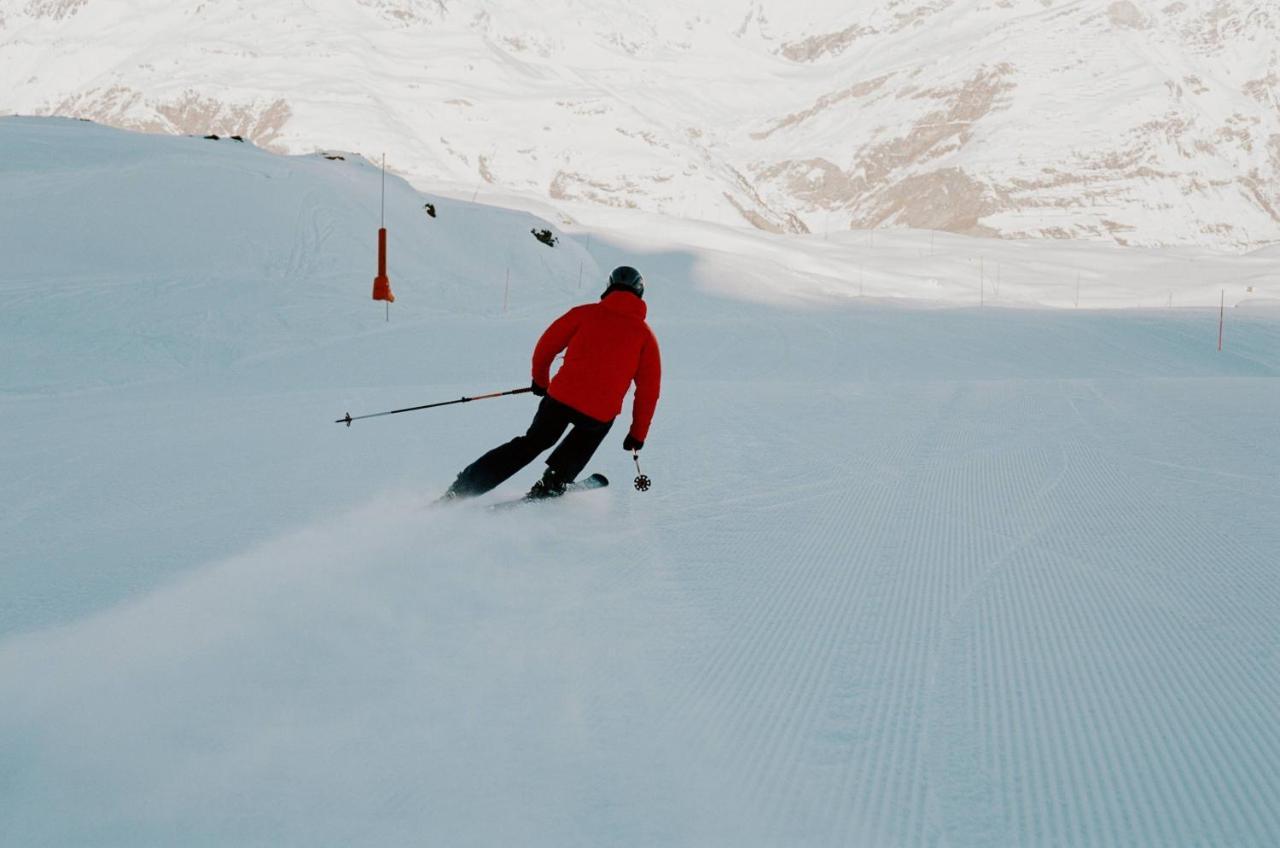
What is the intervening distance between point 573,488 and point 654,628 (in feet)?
7.89

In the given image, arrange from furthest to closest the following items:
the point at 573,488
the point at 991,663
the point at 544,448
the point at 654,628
Answer: 1. the point at 573,488
2. the point at 544,448
3. the point at 654,628
4. the point at 991,663

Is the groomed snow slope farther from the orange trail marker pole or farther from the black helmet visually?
the orange trail marker pole

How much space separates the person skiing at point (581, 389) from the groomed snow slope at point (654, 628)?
26 centimetres

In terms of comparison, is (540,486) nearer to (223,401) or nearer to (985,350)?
(223,401)

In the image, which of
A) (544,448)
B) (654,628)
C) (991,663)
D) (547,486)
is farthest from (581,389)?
(991,663)

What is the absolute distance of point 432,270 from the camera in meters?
20.4

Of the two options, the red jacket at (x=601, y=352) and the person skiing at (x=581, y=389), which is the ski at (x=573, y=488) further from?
the red jacket at (x=601, y=352)

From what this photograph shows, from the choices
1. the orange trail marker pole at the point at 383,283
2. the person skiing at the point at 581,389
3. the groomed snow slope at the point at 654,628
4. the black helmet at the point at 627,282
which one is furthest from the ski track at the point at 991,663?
the orange trail marker pole at the point at 383,283

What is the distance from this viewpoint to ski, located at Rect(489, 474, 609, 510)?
5418 mm

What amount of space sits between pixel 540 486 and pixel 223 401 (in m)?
5.22

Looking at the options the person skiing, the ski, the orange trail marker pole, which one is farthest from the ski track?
the orange trail marker pole

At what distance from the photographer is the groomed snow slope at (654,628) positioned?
245cm

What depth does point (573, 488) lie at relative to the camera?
5973mm

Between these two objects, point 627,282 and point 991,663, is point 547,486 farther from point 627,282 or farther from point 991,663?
point 991,663
